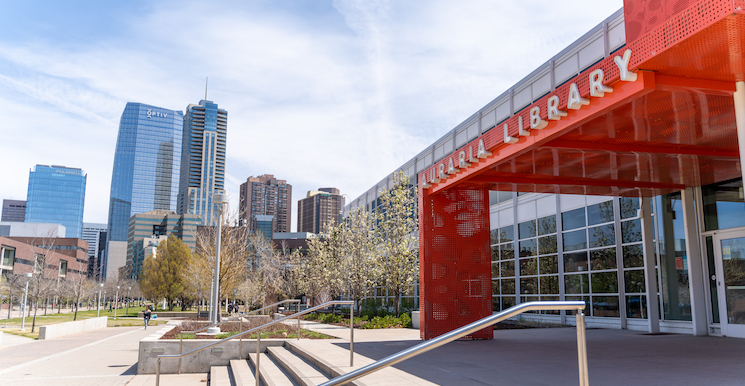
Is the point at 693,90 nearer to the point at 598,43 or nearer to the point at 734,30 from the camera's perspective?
the point at 734,30

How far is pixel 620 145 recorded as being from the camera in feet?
31.4

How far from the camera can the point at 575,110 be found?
7.88 meters

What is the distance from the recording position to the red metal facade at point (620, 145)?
5812mm

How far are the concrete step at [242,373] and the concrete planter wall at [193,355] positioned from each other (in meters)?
0.54

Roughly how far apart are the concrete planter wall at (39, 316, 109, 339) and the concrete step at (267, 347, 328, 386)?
19294 mm

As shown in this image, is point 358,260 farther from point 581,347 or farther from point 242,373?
point 581,347

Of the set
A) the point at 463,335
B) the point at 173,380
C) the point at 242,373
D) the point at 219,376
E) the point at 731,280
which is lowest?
the point at 173,380

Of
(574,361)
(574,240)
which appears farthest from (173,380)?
(574,240)

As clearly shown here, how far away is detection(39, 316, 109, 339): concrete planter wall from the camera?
26.2 meters

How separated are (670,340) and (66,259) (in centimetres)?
10461

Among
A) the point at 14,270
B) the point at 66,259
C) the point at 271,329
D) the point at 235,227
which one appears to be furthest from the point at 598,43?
the point at 66,259

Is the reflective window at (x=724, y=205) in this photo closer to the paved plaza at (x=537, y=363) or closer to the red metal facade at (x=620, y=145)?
the red metal facade at (x=620, y=145)

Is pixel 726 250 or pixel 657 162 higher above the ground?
pixel 657 162

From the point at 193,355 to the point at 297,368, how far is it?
5665mm
